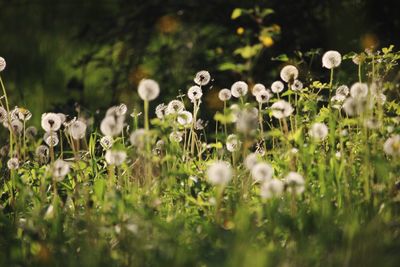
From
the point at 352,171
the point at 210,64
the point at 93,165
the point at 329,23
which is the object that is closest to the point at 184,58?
the point at 210,64

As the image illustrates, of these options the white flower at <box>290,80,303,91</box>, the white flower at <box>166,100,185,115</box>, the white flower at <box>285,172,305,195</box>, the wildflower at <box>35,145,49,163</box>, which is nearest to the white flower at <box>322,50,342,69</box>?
the white flower at <box>290,80,303,91</box>

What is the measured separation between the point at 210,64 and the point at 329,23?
1.06 m

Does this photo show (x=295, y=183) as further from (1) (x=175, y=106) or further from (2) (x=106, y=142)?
(2) (x=106, y=142)

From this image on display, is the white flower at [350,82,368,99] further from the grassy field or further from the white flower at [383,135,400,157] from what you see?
the white flower at [383,135,400,157]

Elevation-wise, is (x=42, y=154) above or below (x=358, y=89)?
below

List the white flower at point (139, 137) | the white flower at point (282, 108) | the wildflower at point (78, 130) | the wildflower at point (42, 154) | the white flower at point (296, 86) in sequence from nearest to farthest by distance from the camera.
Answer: the white flower at point (139, 137) < the white flower at point (282, 108) < the wildflower at point (78, 130) < the white flower at point (296, 86) < the wildflower at point (42, 154)

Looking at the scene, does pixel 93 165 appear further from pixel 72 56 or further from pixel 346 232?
pixel 72 56

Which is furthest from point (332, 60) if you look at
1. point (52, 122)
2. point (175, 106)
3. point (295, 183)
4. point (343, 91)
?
point (52, 122)

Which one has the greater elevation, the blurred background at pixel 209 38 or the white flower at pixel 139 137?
the blurred background at pixel 209 38

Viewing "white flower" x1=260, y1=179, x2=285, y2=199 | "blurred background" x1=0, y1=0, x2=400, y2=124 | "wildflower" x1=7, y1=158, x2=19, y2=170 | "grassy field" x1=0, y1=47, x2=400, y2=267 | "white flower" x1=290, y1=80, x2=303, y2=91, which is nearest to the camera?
"grassy field" x1=0, y1=47, x2=400, y2=267

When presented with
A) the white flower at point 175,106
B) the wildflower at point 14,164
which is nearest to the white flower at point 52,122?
the wildflower at point 14,164

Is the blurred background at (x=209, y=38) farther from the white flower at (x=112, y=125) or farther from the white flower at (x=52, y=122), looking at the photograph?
the white flower at (x=112, y=125)

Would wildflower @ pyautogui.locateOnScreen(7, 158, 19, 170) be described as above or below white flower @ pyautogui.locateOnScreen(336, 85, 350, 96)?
below

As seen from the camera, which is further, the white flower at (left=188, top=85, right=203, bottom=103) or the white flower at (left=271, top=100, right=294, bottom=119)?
the white flower at (left=188, top=85, right=203, bottom=103)
